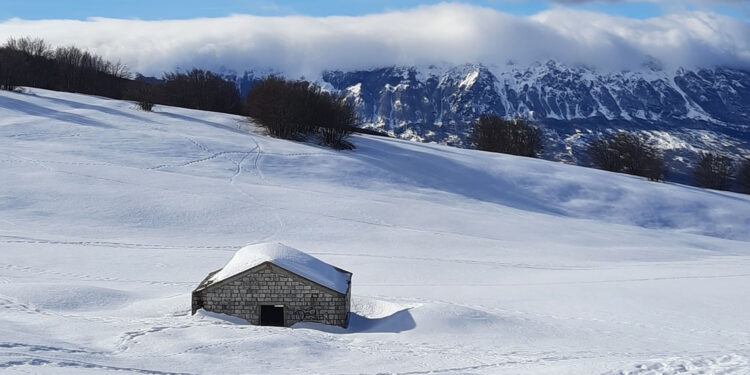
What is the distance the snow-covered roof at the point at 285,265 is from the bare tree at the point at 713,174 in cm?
5882

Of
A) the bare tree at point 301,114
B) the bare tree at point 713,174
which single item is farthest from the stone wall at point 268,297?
the bare tree at point 713,174

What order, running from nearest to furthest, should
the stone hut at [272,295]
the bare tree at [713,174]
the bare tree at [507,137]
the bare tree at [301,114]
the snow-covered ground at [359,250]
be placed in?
1. the snow-covered ground at [359,250]
2. the stone hut at [272,295]
3. the bare tree at [301,114]
4. the bare tree at [713,174]
5. the bare tree at [507,137]

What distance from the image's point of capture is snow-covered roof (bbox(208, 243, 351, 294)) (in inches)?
857

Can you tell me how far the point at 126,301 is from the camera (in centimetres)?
2266

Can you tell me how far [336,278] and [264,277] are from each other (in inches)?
95.2

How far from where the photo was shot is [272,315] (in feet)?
72.2

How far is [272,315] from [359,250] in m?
10.7

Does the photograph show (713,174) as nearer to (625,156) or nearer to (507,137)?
(625,156)

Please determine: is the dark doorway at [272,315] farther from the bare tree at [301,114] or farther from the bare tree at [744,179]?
the bare tree at [744,179]

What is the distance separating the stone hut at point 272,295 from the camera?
70.9 ft

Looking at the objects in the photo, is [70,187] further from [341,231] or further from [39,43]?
[39,43]

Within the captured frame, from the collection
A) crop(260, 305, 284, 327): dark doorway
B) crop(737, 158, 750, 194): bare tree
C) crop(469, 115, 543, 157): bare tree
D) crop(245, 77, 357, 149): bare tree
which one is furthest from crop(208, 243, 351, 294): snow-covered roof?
crop(737, 158, 750, 194): bare tree

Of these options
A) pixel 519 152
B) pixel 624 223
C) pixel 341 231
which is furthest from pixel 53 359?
pixel 519 152

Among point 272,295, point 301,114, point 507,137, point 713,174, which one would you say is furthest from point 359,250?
point 713,174
